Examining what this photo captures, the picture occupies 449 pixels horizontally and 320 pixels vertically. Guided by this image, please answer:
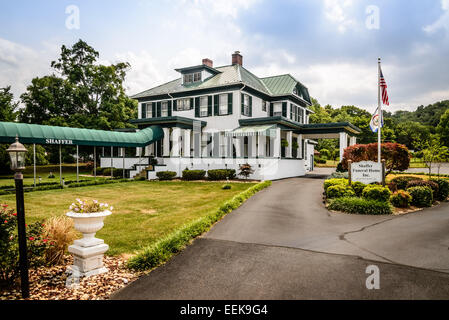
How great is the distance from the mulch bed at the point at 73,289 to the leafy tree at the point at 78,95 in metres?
32.4

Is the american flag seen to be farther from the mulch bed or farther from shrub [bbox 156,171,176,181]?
shrub [bbox 156,171,176,181]

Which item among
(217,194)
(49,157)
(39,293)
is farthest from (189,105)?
(49,157)

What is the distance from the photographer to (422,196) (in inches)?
446

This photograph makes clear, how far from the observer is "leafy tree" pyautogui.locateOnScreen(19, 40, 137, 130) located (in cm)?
3522

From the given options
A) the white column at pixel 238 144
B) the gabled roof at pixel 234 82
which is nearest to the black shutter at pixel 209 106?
the gabled roof at pixel 234 82

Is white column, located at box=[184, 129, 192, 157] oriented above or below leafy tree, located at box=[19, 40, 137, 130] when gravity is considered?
below

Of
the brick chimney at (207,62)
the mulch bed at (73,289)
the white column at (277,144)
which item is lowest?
the mulch bed at (73,289)

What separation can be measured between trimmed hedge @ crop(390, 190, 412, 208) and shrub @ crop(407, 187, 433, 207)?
17.3 inches

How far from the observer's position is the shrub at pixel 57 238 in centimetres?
584

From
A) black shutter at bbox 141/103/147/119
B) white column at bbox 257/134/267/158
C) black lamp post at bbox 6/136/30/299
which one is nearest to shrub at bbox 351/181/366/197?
white column at bbox 257/134/267/158

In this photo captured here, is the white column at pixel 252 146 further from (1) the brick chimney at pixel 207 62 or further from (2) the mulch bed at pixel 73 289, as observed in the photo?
(2) the mulch bed at pixel 73 289

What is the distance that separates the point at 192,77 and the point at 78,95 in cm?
1757
